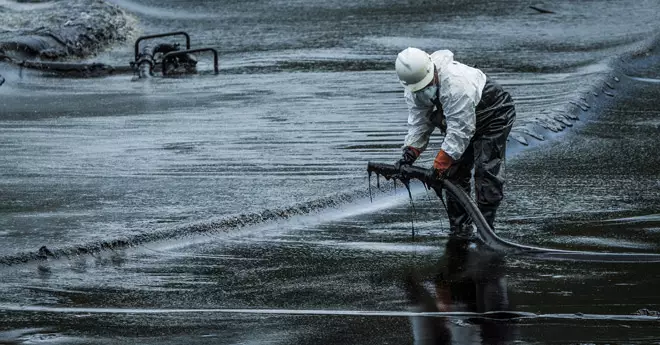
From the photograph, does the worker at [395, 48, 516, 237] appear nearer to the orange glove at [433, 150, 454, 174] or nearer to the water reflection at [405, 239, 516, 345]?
the orange glove at [433, 150, 454, 174]

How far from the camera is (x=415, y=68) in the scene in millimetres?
7426

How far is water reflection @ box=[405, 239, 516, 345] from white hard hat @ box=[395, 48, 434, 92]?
3.92ft

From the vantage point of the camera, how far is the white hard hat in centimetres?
740

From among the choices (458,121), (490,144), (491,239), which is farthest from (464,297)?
(490,144)

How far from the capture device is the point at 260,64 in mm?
20234

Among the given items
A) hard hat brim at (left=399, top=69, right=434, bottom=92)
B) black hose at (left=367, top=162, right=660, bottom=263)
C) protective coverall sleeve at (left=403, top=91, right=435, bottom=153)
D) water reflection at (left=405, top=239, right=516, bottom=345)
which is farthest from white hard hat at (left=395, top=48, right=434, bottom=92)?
water reflection at (left=405, top=239, right=516, bottom=345)

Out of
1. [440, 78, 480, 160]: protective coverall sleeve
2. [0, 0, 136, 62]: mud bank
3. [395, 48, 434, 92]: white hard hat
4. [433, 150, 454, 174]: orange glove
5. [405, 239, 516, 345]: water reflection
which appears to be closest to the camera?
[405, 239, 516, 345]: water reflection

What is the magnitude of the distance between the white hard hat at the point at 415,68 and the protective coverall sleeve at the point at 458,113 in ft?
0.49

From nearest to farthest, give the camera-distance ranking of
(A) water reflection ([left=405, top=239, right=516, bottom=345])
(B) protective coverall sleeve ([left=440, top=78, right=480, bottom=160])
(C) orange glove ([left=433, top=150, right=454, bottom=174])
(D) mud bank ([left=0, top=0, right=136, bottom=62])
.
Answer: (A) water reflection ([left=405, top=239, right=516, bottom=345]), (B) protective coverall sleeve ([left=440, top=78, right=480, bottom=160]), (C) orange glove ([left=433, top=150, right=454, bottom=174]), (D) mud bank ([left=0, top=0, right=136, bottom=62])

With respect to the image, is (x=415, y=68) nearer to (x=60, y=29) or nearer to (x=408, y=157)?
(x=408, y=157)

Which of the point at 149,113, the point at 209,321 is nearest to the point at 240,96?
the point at 149,113

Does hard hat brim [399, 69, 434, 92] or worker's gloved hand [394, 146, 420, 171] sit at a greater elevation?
hard hat brim [399, 69, 434, 92]

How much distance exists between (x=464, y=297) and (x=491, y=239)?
1221 mm

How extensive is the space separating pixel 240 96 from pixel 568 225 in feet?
27.9
